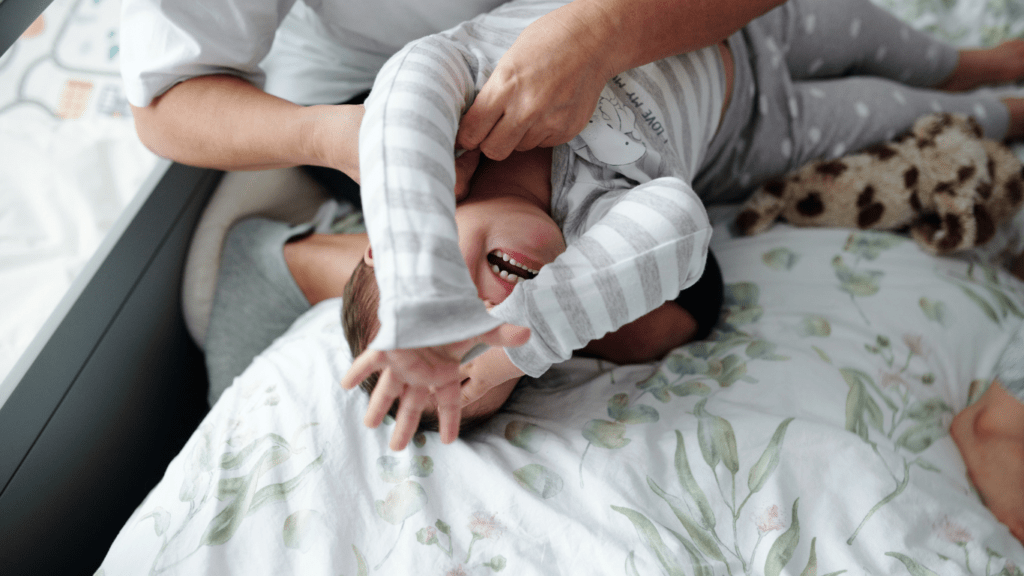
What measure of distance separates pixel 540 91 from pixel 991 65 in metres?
1.13

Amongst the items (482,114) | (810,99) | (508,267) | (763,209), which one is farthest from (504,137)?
(810,99)

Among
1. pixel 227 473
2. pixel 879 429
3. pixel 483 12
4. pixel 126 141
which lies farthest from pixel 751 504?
pixel 126 141

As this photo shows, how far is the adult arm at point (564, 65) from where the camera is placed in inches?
24.0

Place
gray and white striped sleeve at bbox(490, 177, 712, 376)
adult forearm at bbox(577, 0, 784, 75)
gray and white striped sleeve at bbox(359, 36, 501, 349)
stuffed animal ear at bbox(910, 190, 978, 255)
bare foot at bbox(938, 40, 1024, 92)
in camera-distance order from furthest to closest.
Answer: bare foot at bbox(938, 40, 1024, 92)
stuffed animal ear at bbox(910, 190, 978, 255)
adult forearm at bbox(577, 0, 784, 75)
gray and white striped sleeve at bbox(490, 177, 712, 376)
gray and white striped sleeve at bbox(359, 36, 501, 349)

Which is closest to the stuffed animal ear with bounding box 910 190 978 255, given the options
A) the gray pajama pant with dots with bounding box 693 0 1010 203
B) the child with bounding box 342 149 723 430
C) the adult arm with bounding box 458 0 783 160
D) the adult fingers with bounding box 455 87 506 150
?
the gray pajama pant with dots with bounding box 693 0 1010 203

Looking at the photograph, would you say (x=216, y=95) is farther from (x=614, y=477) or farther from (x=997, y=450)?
(x=997, y=450)

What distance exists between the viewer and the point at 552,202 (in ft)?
2.44

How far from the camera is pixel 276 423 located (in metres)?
0.68

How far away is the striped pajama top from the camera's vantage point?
0.44 meters

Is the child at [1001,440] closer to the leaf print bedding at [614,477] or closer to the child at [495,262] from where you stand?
the leaf print bedding at [614,477]

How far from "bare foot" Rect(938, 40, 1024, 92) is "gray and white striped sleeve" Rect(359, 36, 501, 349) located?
1168mm

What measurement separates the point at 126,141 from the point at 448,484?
2.44ft

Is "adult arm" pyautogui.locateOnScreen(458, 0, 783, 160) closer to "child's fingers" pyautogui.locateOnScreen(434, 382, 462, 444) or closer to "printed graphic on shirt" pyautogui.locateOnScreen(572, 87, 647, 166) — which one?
"printed graphic on shirt" pyautogui.locateOnScreen(572, 87, 647, 166)

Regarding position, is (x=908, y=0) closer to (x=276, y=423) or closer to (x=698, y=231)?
(x=698, y=231)
